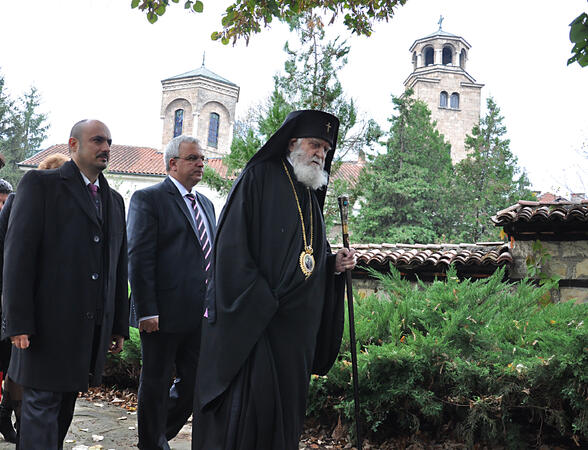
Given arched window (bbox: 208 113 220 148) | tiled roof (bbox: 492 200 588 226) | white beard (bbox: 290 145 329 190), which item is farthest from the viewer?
arched window (bbox: 208 113 220 148)

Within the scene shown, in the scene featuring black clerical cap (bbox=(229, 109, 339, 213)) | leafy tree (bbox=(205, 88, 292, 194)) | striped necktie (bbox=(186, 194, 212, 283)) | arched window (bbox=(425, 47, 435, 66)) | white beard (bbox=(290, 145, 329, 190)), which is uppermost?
arched window (bbox=(425, 47, 435, 66))

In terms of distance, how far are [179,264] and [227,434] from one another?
3.95ft

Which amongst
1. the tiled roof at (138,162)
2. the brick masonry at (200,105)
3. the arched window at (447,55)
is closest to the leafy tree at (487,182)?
the tiled roof at (138,162)

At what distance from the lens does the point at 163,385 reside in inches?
127

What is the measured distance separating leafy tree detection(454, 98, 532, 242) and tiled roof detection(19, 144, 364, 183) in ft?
20.2

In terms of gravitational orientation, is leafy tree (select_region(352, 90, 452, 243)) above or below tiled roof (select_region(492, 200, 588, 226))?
above

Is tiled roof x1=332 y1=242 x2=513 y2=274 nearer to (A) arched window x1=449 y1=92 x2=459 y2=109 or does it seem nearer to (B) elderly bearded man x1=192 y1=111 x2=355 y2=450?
(B) elderly bearded man x1=192 y1=111 x2=355 y2=450

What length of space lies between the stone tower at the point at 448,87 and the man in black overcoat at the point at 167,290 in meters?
40.5

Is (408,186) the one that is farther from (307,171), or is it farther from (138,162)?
(307,171)

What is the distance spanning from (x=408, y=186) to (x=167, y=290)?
2635cm

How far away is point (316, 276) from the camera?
271 cm

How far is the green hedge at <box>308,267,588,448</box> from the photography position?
375cm

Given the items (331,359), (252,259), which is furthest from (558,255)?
(252,259)

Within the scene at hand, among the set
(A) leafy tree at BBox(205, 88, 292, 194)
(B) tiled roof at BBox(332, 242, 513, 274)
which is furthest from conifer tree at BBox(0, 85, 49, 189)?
(B) tiled roof at BBox(332, 242, 513, 274)
